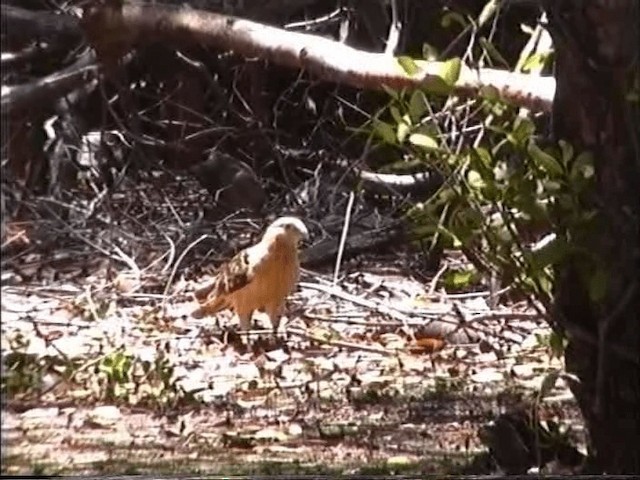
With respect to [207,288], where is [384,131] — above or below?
above

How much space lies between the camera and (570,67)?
114 cm

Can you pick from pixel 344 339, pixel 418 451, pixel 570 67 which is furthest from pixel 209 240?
pixel 570 67

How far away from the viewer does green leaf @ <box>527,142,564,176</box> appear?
1123mm

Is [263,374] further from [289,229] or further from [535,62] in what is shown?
[535,62]

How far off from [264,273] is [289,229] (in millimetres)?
52

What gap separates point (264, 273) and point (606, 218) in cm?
35

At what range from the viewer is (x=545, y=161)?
1.12 metres

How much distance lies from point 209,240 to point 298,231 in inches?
3.6

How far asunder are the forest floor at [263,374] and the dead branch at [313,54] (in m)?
0.18

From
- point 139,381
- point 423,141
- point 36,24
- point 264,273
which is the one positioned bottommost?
point 139,381

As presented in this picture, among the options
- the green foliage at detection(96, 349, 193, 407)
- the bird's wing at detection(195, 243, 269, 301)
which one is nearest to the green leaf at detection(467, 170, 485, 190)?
the bird's wing at detection(195, 243, 269, 301)

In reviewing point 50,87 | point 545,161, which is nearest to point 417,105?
point 545,161

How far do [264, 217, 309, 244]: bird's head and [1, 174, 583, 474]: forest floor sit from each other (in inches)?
1.1

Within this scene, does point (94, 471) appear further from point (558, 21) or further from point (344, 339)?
Answer: point (558, 21)
